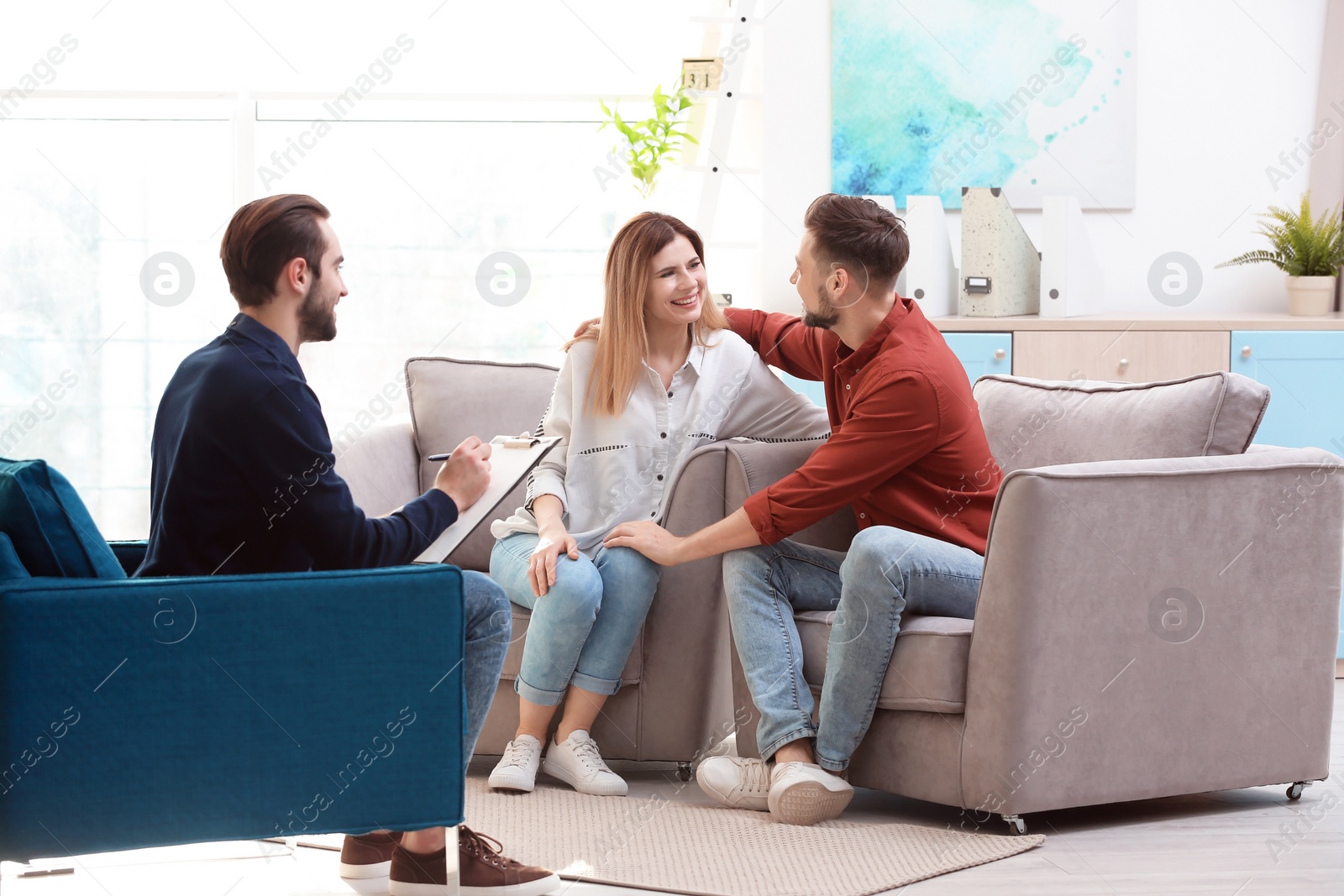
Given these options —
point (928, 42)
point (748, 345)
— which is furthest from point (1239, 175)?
point (748, 345)

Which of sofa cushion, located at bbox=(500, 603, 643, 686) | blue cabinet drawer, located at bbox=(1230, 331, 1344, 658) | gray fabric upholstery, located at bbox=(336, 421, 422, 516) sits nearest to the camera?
sofa cushion, located at bbox=(500, 603, 643, 686)

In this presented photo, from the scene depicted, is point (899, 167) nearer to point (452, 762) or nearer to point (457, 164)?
point (457, 164)

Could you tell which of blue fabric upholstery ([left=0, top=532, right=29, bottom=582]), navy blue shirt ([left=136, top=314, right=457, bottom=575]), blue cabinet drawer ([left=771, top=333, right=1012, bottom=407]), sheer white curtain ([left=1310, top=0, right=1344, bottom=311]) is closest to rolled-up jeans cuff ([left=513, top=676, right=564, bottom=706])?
navy blue shirt ([left=136, top=314, right=457, bottom=575])

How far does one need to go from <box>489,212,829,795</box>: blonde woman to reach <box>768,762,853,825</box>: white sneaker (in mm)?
346

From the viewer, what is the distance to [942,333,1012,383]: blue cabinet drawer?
338 centimetres

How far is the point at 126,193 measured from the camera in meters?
4.16

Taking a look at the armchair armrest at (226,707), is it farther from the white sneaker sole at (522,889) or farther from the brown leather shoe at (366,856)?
the brown leather shoe at (366,856)

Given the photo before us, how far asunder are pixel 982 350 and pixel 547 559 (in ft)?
5.38

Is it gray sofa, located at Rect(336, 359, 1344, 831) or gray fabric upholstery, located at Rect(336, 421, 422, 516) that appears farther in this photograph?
gray fabric upholstery, located at Rect(336, 421, 422, 516)

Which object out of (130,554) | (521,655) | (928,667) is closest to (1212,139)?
(928,667)

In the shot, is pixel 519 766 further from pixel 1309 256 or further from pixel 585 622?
pixel 1309 256

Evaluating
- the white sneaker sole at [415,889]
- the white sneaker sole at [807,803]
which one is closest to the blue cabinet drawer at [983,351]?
the white sneaker sole at [807,803]

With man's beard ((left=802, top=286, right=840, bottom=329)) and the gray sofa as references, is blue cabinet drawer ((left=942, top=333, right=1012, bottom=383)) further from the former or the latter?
man's beard ((left=802, top=286, right=840, bottom=329))

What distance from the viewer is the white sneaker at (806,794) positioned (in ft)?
6.88
